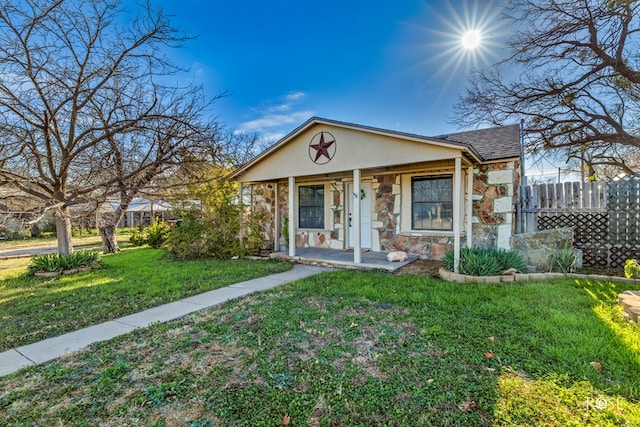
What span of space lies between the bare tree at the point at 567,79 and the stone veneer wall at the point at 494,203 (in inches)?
245

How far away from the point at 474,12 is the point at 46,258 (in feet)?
44.0

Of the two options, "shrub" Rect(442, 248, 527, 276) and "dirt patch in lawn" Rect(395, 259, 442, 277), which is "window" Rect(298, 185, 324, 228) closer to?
"dirt patch in lawn" Rect(395, 259, 442, 277)

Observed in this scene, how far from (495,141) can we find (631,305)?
5615 millimetres

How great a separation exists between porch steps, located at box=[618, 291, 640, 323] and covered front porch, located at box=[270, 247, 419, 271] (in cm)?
362

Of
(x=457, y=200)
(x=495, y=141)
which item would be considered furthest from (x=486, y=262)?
(x=495, y=141)

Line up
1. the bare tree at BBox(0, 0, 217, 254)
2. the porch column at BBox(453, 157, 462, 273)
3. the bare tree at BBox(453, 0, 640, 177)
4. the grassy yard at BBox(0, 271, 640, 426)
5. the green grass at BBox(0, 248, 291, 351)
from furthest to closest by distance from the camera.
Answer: the bare tree at BBox(453, 0, 640, 177)
the bare tree at BBox(0, 0, 217, 254)
the porch column at BBox(453, 157, 462, 273)
the green grass at BBox(0, 248, 291, 351)
the grassy yard at BBox(0, 271, 640, 426)

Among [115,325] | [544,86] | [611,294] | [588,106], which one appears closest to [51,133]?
[115,325]

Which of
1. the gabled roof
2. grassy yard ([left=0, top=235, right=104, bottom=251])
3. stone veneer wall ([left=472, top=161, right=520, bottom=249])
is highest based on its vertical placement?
the gabled roof

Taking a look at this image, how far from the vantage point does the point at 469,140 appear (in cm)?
920

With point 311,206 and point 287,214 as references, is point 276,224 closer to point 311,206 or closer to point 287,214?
point 287,214

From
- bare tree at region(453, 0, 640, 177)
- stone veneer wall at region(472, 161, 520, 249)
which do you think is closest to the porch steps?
stone veneer wall at region(472, 161, 520, 249)

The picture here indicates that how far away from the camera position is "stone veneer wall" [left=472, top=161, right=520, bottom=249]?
7176 mm

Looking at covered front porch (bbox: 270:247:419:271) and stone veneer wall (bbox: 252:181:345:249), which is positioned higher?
stone veneer wall (bbox: 252:181:345:249)

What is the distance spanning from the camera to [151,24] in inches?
261
